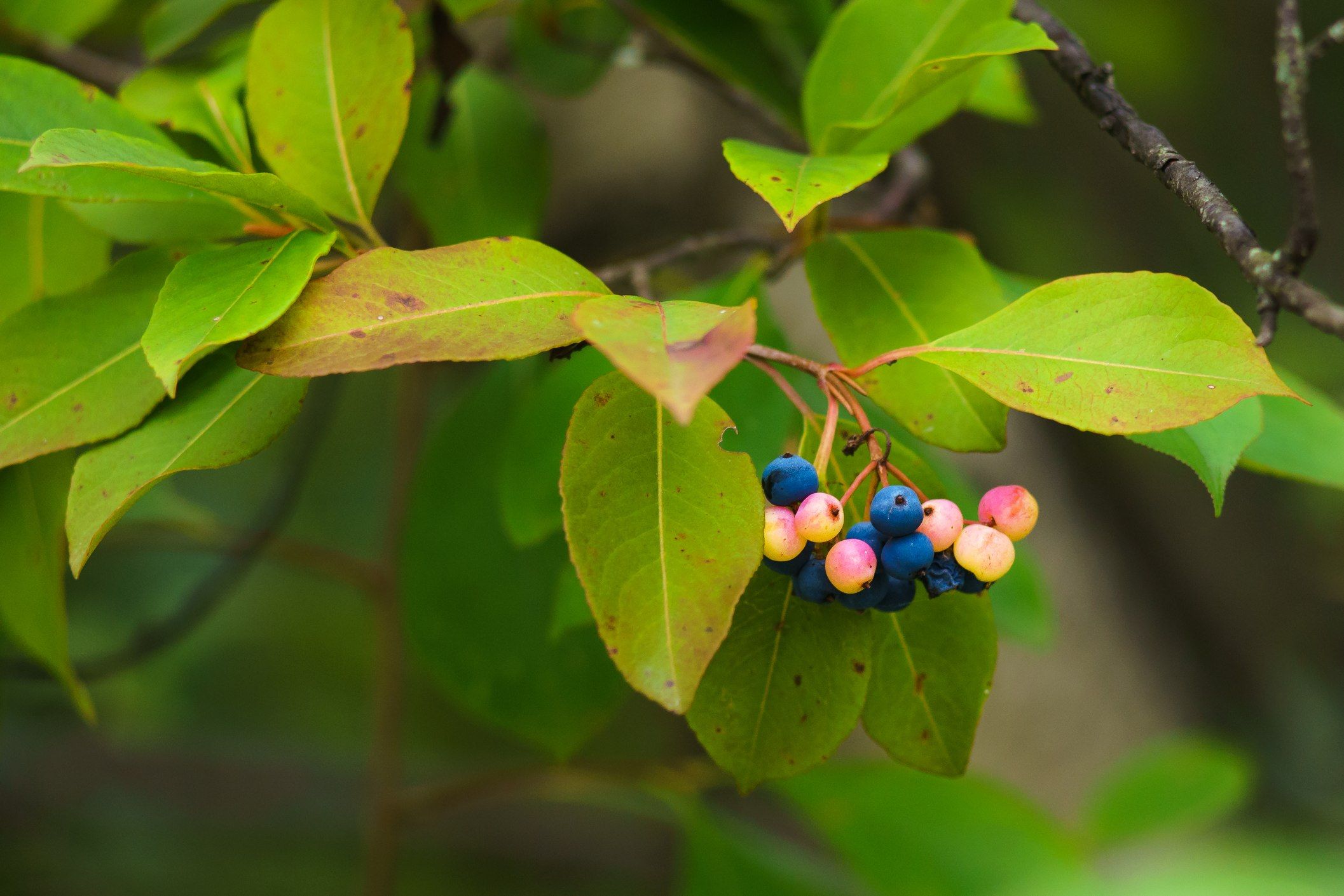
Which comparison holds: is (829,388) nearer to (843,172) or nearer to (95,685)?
(843,172)

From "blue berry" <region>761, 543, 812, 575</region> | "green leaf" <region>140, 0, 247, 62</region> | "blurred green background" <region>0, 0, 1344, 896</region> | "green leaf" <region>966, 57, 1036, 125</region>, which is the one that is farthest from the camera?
"blurred green background" <region>0, 0, 1344, 896</region>

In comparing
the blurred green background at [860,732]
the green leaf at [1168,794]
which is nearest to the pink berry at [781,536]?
the blurred green background at [860,732]

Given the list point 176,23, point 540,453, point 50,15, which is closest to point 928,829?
point 540,453

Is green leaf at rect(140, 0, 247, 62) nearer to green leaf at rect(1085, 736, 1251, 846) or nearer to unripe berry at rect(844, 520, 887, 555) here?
unripe berry at rect(844, 520, 887, 555)

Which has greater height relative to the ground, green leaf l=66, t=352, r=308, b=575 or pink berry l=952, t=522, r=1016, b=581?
pink berry l=952, t=522, r=1016, b=581

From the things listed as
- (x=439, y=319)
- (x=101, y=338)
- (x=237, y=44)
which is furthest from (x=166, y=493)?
(x=439, y=319)

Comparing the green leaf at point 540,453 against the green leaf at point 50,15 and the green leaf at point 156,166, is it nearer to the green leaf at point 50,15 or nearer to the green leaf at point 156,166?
the green leaf at point 156,166

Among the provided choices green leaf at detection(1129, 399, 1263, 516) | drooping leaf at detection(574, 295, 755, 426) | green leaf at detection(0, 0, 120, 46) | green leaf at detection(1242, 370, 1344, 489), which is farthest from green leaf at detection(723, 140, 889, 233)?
green leaf at detection(0, 0, 120, 46)

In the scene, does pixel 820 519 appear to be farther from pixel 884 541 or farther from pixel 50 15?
pixel 50 15
